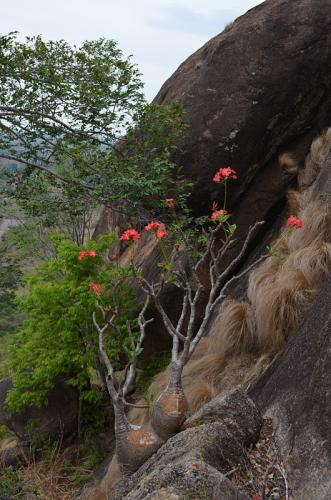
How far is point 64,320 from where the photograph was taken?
8.40 meters

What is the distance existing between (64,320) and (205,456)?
17.9 ft

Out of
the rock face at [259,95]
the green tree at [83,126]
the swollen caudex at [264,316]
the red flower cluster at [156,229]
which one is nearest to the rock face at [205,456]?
the swollen caudex at [264,316]

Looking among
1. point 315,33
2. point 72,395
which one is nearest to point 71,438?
point 72,395

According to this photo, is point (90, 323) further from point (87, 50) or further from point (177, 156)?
point (87, 50)

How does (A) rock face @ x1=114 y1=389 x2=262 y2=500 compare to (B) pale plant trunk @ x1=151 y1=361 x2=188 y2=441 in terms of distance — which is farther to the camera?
(B) pale plant trunk @ x1=151 y1=361 x2=188 y2=441

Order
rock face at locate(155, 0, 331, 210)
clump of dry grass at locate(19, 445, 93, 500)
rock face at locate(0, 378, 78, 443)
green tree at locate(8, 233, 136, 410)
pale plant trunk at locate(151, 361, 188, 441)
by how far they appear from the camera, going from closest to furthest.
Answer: pale plant trunk at locate(151, 361, 188, 441) → clump of dry grass at locate(19, 445, 93, 500) → green tree at locate(8, 233, 136, 410) → rock face at locate(155, 0, 331, 210) → rock face at locate(0, 378, 78, 443)

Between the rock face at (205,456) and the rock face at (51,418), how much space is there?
645cm

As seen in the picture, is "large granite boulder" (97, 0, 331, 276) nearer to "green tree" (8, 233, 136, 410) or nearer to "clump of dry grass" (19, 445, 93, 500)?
"green tree" (8, 233, 136, 410)

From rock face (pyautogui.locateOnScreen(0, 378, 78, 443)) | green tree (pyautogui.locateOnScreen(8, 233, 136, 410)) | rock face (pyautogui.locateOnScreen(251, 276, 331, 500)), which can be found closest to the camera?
rock face (pyautogui.locateOnScreen(251, 276, 331, 500))

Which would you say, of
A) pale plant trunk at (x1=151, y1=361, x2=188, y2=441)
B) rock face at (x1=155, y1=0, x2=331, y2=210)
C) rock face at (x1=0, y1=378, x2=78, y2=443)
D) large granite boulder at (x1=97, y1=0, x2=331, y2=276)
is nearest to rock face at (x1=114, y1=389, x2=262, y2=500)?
pale plant trunk at (x1=151, y1=361, x2=188, y2=441)

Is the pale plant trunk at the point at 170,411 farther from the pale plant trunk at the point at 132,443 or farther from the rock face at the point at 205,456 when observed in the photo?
the rock face at the point at 205,456

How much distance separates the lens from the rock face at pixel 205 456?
2893 millimetres

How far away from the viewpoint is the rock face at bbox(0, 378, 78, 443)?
33.4 feet

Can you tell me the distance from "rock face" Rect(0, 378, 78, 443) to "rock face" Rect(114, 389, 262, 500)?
645 cm
